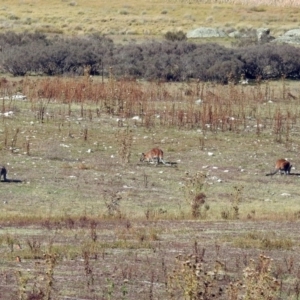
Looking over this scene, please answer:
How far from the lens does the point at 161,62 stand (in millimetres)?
38500

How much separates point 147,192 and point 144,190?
0.20m

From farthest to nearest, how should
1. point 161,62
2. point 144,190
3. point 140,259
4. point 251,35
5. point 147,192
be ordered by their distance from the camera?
point 251,35 → point 161,62 → point 144,190 → point 147,192 → point 140,259

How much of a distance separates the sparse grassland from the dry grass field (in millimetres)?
39

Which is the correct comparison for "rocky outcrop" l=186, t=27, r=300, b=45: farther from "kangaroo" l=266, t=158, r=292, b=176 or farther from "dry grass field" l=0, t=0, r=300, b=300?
"kangaroo" l=266, t=158, r=292, b=176

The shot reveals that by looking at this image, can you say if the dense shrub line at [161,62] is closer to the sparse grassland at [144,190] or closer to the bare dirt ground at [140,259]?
the sparse grassland at [144,190]

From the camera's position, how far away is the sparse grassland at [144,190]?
11.2 m

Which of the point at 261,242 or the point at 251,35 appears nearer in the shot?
the point at 261,242

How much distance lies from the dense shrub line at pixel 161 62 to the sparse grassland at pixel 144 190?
6.95ft

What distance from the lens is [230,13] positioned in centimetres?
8356

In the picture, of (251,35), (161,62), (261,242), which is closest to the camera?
(261,242)

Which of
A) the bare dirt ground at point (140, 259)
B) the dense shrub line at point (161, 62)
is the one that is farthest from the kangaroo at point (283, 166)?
the dense shrub line at point (161, 62)

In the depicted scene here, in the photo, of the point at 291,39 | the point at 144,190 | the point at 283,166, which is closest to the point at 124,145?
the point at 144,190

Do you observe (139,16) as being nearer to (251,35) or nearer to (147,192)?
(251,35)

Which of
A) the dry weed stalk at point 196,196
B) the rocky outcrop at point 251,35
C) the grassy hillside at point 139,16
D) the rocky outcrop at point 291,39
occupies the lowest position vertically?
the grassy hillside at point 139,16
